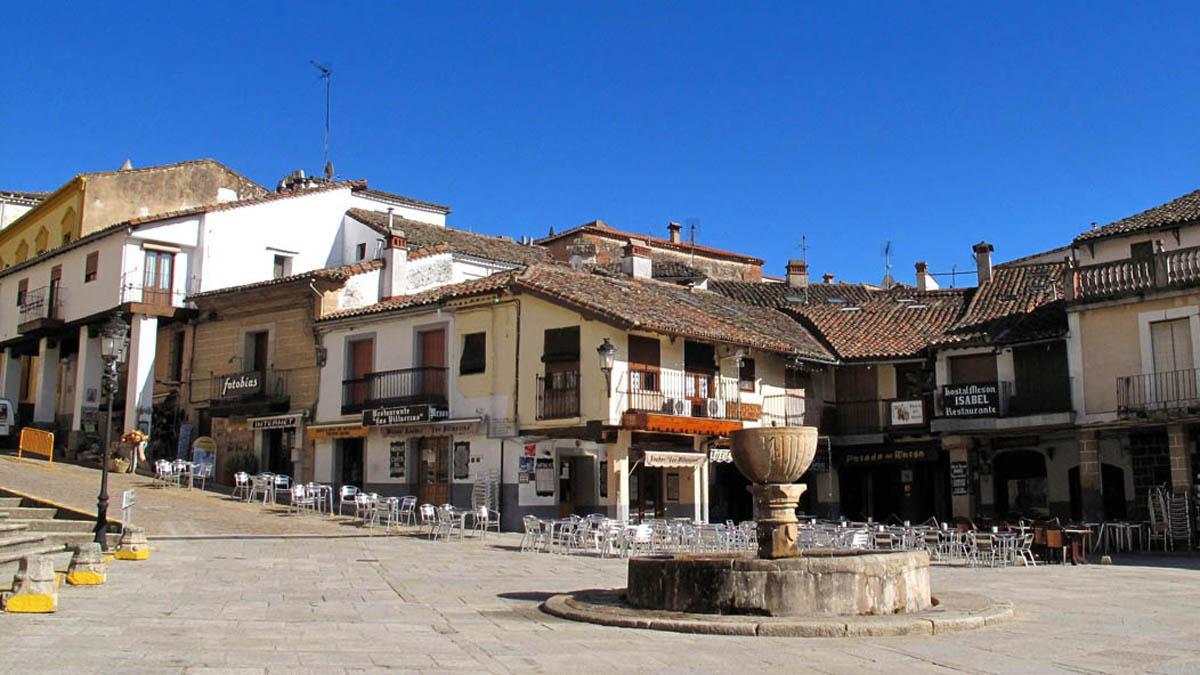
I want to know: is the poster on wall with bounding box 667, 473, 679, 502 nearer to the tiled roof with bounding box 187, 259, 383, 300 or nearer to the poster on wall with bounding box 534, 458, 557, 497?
the poster on wall with bounding box 534, 458, 557, 497

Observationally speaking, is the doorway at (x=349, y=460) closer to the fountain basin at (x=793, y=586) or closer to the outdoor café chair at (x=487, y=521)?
the outdoor café chair at (x=487, y=521)

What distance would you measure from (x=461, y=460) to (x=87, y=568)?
1377 cm

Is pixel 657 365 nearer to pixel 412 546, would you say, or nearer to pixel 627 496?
pixel 627 496

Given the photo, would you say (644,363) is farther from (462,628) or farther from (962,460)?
(462,628)

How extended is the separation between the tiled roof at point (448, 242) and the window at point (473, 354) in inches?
224

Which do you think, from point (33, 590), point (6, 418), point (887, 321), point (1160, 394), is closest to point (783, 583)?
point (33, 590)

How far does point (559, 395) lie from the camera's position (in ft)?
82.0

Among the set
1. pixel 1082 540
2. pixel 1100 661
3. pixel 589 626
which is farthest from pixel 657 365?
pixel 1100 661

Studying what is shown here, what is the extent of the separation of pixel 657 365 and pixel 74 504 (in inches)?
502

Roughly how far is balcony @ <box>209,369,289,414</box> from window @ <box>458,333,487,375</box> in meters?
6.50

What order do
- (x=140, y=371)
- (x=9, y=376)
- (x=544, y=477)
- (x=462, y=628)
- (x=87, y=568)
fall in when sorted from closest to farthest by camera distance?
(x=462, y=628) → (x=87, y=568) → (x=544, y=477) → (x=140, y=371) → (x=9, y=376)

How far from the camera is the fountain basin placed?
10.4 meters

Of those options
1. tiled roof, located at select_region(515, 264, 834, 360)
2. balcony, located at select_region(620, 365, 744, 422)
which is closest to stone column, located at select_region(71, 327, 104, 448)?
tiled roof, located at select_region(515, 264, 834, 360)

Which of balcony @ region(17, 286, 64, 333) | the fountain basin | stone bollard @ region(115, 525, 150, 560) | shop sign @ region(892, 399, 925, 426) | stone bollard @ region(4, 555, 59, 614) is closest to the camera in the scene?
stone bollard @ region(4, 555, 59, 614)
